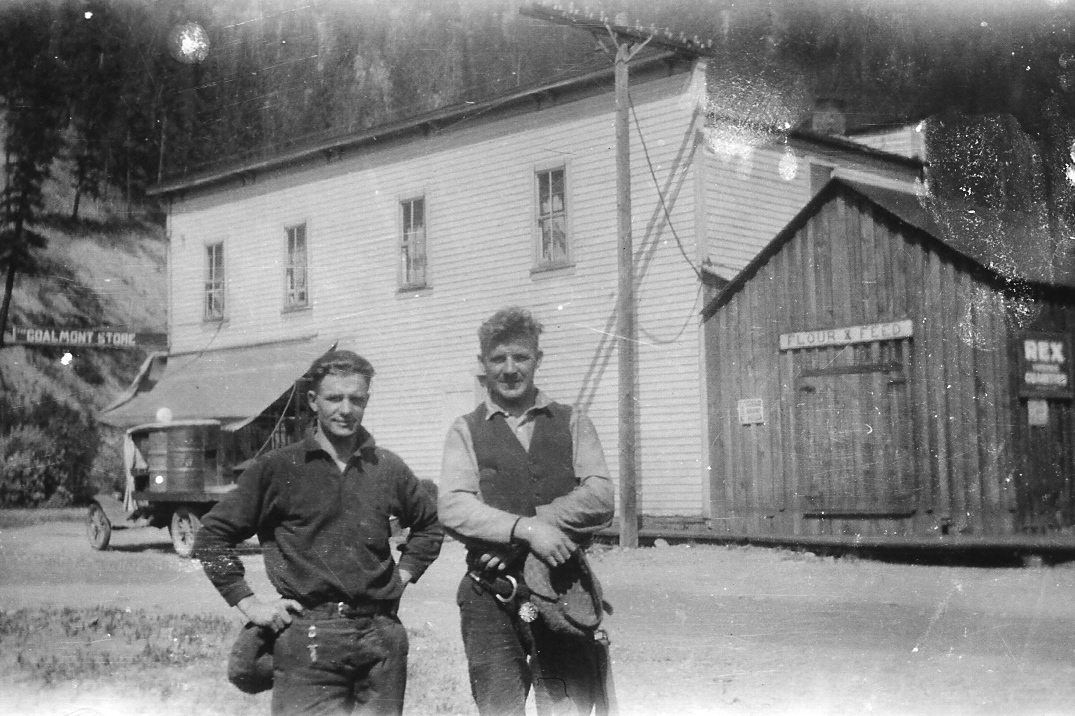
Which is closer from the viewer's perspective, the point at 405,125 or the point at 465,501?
the point at 465,501

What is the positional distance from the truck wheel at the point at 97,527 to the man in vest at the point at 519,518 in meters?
10.8

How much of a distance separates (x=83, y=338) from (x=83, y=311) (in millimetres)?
1386

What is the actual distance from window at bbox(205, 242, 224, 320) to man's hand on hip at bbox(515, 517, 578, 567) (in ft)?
33.0

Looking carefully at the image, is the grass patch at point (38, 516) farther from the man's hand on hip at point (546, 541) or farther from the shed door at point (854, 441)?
the man's hand on hip at point (546, 541)

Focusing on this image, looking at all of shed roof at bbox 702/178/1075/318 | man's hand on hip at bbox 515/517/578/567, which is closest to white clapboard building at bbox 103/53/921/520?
shed roof at bbox 702/178/1075/318

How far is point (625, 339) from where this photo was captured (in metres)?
12.1

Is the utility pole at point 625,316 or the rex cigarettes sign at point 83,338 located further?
the utility pole at point 625,316

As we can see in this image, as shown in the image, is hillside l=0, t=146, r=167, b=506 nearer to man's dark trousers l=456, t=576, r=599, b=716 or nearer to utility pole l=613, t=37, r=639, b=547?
utility pole l=613, t=37, r=639, b=547

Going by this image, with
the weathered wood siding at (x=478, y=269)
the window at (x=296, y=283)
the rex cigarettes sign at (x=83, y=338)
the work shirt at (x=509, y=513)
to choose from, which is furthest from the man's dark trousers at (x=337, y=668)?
the weathered wood siding at (x=478, y=269)

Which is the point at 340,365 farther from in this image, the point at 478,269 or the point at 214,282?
the point at 214,282

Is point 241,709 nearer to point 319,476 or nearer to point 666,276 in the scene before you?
point 319,476

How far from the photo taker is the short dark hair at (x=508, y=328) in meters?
3.75

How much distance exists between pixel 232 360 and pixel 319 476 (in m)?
9.81

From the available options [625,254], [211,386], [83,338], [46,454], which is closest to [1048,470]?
[625,254]
